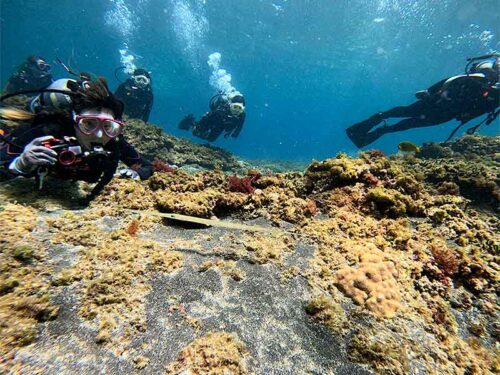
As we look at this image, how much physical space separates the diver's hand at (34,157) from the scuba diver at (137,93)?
1448cm

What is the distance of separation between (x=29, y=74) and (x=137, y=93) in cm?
637

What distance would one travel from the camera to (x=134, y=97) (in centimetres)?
1706

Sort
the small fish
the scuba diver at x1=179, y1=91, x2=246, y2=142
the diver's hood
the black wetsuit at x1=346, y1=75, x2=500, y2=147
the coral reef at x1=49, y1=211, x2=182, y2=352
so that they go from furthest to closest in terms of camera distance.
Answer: the scuba diver at x1=179, y1=91, x2=246, y2=142 < the black wetsuit at x1=346, y1=75, x2=500, y2=147 < the small fish < the diver's hood < the coral reef at x1=49, y1=211, x2=182, y2=352

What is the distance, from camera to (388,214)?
16.2 ft

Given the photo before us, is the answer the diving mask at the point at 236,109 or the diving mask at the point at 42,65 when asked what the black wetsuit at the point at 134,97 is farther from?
the diving mask at the point at 236,109

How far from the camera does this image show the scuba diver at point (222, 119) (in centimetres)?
1627

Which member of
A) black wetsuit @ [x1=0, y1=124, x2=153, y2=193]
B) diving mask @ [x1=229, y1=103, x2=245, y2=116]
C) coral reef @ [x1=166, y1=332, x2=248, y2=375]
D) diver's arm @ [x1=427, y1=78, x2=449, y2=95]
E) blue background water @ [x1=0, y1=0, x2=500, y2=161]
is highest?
blue background water @ [x1=0, y1=0, x2=500, y2=161]

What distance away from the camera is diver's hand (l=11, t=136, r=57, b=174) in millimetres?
3820

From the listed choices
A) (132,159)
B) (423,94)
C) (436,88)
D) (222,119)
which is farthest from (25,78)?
(436,88)

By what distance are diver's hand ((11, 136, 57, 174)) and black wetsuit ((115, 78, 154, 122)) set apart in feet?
47.6

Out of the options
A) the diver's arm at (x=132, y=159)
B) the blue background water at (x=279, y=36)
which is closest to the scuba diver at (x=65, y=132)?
the diver's arm at (x=132, y=159)

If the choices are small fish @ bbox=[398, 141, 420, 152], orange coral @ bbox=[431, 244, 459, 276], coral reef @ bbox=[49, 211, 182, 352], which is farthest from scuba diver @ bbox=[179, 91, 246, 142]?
orange coral @ bbox=[431, 244, 459, 276]

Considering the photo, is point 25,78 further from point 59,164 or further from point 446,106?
point 446,106

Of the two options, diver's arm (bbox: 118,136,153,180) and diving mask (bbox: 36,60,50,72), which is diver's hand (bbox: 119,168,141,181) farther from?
diving mask (bbox: 36,60,50,72)
